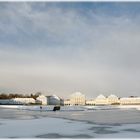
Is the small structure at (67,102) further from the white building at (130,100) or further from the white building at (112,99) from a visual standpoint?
the white building at (130,100)

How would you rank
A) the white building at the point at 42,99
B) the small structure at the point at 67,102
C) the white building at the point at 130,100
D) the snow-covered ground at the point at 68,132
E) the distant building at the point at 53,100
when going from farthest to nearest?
the white building at the point at 130,100 < the small structure at the point at 67,102 < the distant building at the point at 53,100 < the white building at the point at 42,99 < the snow-covered ground at the point at 68,132

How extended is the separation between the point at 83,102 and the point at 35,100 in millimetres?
29572

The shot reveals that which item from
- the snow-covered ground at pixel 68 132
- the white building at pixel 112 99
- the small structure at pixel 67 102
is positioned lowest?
the snow-covered ground at pixel 68 132

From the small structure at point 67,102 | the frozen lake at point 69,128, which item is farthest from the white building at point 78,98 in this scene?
the frozen lake at point 69,128

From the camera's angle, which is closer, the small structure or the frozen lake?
the frozen lake

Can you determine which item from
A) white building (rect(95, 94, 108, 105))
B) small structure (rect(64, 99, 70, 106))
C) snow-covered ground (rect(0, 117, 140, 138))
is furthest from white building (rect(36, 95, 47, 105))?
snow-covered ground (rect(0, 117, 140, 138))

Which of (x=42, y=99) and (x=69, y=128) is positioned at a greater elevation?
(x=42, y=99)

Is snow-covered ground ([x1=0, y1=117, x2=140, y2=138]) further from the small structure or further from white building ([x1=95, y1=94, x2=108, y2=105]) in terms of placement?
white building ([x1=95, y1=94, x2=108, y2=105])

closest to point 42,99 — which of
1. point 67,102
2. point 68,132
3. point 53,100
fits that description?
point 53,100

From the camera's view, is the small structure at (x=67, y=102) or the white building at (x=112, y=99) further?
the white building at (x=112, y=99)

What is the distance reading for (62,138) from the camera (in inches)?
354

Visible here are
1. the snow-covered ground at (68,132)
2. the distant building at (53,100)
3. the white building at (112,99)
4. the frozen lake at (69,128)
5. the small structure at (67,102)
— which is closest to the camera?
the snow-covered ground at (68,132)

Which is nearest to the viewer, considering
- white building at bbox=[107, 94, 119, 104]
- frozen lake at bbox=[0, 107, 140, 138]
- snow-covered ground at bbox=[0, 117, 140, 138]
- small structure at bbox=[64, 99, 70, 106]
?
snow-covered ground at bbox=[0, 117, 140, 138]

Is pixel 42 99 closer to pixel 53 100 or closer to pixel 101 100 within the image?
pixel 53 100
